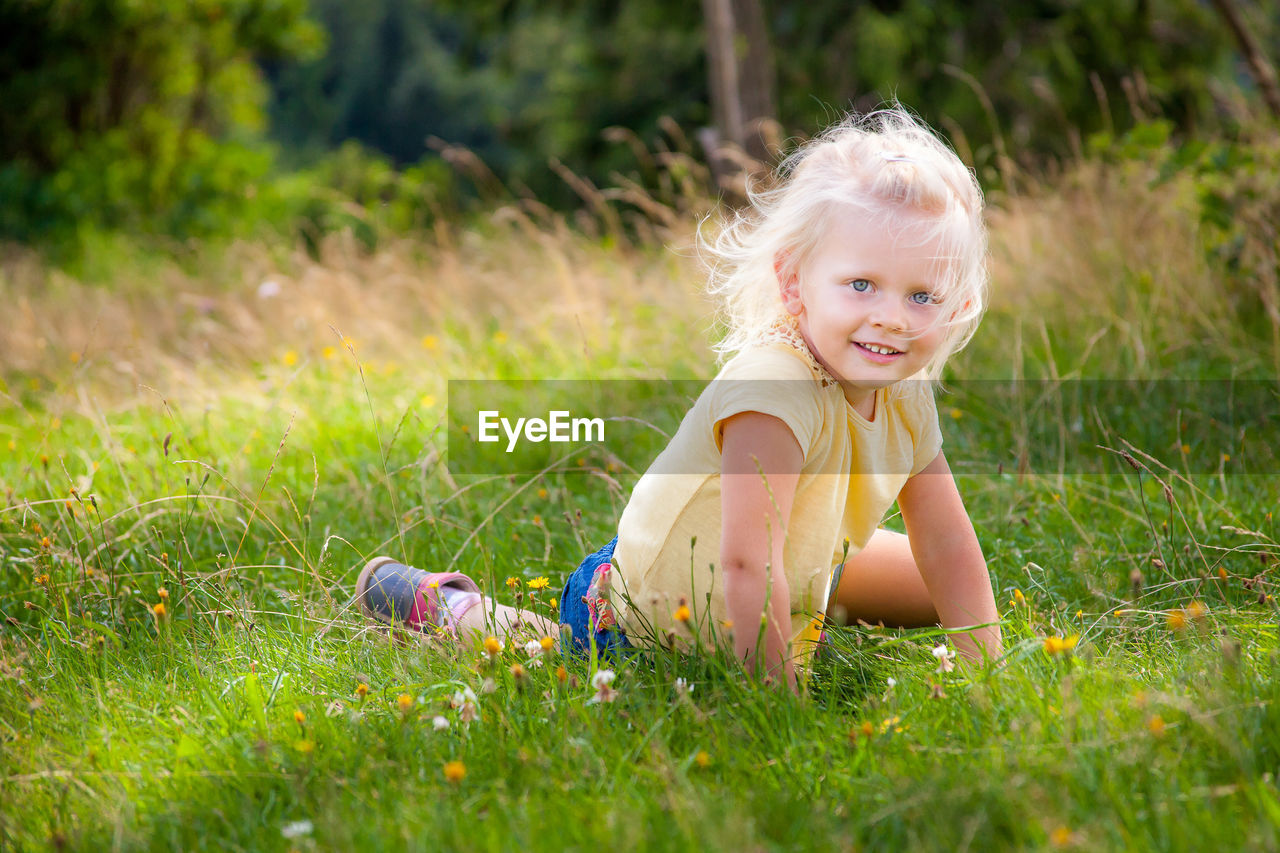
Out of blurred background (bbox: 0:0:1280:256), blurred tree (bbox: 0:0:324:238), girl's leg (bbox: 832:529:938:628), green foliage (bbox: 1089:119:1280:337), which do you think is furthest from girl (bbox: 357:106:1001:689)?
blurred tree (bbox: 0:0:324:238)

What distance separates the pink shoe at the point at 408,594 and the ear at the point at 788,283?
0.88 metres

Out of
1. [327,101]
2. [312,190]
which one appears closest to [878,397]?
[312,190]

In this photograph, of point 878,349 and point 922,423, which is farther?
point 922,423

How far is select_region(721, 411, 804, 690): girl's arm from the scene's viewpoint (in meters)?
1.62

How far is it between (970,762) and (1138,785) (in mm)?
202

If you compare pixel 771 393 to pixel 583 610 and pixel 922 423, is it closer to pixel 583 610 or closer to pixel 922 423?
pixel 922 423

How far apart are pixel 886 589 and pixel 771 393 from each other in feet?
2.32

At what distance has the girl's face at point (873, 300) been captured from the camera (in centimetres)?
165

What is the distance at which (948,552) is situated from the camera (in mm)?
1954

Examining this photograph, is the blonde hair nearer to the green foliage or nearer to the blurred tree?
the green foliage

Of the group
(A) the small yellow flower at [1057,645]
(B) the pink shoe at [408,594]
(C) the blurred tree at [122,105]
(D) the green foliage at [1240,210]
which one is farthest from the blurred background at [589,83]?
(A) the small yellow flower at [1057,645]

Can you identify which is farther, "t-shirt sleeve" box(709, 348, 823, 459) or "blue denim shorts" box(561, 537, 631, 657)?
"blue denim shorts" box(561, 537, 631, 657)

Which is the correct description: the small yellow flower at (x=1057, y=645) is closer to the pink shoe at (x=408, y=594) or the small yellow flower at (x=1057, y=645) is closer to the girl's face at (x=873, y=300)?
the girl's face at (x=873, y=300)

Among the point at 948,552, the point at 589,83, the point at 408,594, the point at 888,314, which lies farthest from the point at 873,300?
the point at 589,83
